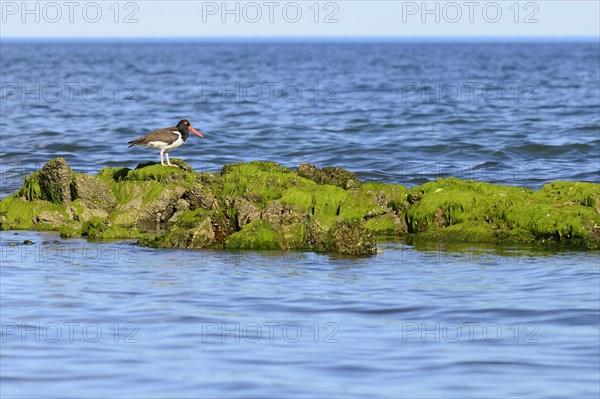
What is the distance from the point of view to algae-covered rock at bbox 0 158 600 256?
41.3 ft

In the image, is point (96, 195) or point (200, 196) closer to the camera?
point (200, 196)

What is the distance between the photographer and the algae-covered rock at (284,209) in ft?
41.3

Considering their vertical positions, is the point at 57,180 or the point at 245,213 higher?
the point at 57,180

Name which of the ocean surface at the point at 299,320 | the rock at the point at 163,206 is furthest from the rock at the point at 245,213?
the rock at the point at 163,206

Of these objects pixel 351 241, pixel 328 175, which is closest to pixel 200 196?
pixel 328 175

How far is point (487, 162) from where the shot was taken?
75.8ft

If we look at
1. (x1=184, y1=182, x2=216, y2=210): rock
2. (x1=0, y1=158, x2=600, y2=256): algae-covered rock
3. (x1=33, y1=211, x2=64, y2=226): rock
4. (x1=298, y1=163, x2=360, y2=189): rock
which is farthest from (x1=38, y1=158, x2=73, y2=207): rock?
(x1=298, y1=163, x2=360, y2=189): rock

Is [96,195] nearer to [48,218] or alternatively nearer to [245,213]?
[48,218]

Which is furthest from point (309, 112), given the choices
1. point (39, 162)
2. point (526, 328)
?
point (526, 328)

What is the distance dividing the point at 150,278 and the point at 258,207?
281cm

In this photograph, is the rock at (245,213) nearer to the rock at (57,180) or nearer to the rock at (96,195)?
the rock at (96,195)

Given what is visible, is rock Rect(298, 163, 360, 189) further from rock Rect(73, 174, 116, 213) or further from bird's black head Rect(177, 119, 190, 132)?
rock Rect(73, 174, 116, 213)

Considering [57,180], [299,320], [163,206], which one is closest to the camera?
[299,320]

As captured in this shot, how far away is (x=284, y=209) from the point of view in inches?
511
